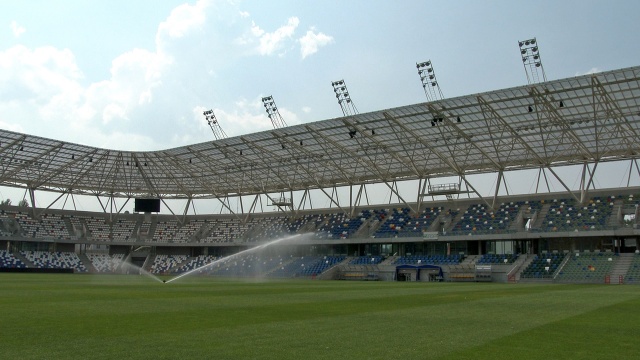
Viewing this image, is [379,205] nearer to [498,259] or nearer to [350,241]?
[350,241]

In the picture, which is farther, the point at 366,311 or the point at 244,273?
the point at 244,273

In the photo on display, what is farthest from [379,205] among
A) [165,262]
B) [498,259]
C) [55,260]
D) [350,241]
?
[55,260]

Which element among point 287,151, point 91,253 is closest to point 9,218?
point 91,253

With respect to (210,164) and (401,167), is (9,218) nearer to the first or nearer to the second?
(210,164)

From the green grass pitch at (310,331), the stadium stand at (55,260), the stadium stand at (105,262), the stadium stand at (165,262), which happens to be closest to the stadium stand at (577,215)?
the green grass pitch at (310,331)

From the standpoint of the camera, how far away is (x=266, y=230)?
8169cm

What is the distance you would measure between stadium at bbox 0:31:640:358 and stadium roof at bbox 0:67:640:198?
0.26m

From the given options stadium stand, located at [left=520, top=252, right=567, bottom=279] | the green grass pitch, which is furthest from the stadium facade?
the green grass pitch

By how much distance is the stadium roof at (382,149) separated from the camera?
45.4 m

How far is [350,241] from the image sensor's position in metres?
69.8

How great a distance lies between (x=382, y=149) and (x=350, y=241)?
49.0ft

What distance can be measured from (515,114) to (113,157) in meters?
47.1

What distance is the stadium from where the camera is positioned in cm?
1283

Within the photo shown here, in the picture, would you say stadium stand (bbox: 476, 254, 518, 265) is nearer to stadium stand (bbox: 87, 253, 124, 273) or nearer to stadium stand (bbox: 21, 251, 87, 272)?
stadium stand (bbox: 87, 253, 124, 273)
